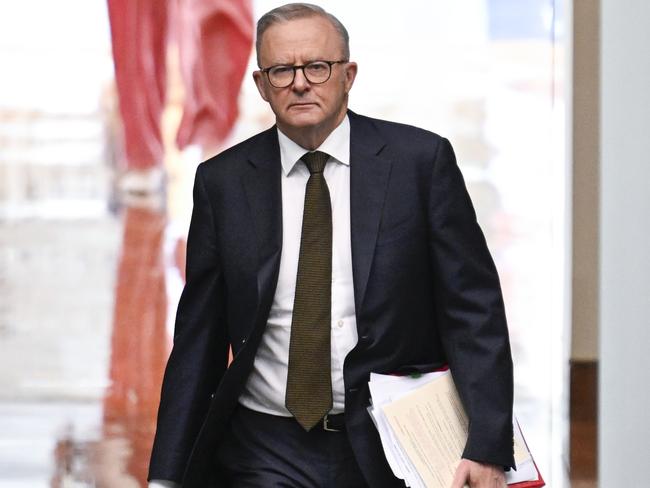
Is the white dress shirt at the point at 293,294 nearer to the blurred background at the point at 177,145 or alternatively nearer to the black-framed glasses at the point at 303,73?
the black-framed glasses at the point at 303,73

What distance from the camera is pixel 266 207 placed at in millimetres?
2863

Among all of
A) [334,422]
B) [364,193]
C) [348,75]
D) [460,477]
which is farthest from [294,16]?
[460,477]

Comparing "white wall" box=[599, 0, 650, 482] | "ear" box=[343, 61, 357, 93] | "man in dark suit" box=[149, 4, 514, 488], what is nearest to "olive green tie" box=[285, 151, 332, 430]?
"man in dark suit" box=[149, 4, 514, 488]

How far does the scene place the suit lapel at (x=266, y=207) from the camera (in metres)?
2.78

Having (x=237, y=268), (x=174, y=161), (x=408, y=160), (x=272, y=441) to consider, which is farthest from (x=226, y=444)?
(x=174, y=161)

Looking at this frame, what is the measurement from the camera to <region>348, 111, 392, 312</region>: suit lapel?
2.75 meters

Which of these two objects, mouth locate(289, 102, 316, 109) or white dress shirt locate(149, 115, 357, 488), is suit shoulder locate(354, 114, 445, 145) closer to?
white dress shirt locate(149, 115, 357, 488)

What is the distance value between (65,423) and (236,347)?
4577 mm

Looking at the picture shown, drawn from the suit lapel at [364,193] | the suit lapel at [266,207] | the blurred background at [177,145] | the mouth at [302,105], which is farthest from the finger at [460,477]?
the blurred background at [177,145]

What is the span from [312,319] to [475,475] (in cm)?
44

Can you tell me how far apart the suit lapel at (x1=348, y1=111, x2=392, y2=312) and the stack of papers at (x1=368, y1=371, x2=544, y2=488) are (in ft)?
0.62

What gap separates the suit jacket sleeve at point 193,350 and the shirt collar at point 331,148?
0.19 metres

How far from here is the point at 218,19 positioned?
7.87 metres

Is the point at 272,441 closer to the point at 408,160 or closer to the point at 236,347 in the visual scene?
the point at 236,347
